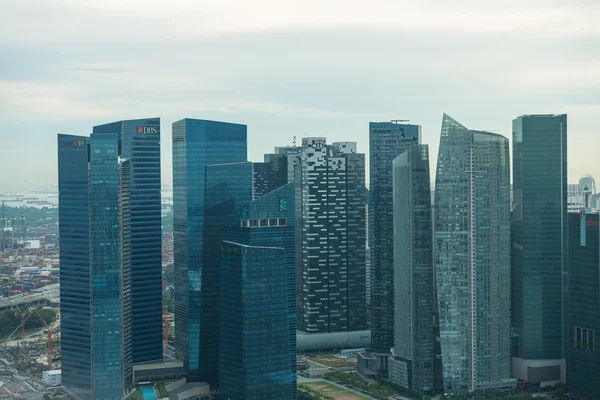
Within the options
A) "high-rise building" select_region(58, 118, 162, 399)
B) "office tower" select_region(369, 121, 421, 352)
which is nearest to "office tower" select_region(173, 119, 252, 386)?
"high-rise building" select_region(58, 118, 162, 399)

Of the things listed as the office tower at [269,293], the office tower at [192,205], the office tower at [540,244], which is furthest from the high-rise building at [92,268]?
the office tower at [540,244]

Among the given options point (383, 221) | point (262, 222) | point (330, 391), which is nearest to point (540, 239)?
point (383, 221)

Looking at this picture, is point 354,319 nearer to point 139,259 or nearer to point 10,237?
point 139,259

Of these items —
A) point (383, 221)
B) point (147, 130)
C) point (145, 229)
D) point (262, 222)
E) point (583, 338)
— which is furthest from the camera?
point (383, 221)

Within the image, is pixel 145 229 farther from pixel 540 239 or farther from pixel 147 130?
pixel 540 239

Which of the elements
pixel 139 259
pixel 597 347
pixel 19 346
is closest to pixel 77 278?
pixel 139 259

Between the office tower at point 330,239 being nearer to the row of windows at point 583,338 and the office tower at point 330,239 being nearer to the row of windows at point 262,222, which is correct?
the row of windows at point 583,338
